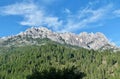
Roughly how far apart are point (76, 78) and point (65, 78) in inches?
82.9

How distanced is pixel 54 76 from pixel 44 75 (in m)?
2.05

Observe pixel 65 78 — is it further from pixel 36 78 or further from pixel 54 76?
pixel 36 78

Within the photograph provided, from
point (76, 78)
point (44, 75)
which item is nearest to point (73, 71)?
point (76, 78)

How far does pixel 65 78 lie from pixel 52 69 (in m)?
3.01

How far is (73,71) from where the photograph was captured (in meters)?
58.2

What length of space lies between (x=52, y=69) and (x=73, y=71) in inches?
160

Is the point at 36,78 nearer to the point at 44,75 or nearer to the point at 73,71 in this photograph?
the point at 44,75

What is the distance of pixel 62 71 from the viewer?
57.3m

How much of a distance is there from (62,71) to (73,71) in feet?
7.48

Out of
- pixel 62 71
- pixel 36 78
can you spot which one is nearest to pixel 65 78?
pixel 62 71

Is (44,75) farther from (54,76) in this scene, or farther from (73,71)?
(73,71)

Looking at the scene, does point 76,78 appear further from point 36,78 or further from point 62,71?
point 36,78

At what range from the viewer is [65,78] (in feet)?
186

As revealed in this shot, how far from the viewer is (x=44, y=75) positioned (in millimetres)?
57406
